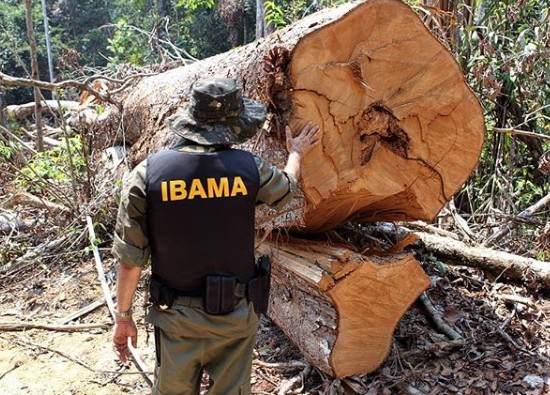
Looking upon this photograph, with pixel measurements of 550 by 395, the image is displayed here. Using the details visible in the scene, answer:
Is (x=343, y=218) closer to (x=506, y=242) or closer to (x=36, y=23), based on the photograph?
(x=506, y=242)

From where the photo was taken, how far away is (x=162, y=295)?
2.07m

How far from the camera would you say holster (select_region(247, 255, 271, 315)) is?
2.14 m

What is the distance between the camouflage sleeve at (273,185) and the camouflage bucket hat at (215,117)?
0.43 ft

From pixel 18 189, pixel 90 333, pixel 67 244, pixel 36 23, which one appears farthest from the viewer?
pixel 36 23

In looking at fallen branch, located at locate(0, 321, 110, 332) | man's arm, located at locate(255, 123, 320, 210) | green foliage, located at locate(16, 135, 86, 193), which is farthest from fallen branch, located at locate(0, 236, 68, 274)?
man's arm, located at locate(255, 123, 320, 210)

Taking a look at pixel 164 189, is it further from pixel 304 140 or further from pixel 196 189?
pixel 304 140

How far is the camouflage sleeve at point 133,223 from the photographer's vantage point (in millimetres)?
1936

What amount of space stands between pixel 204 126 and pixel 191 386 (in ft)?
3.38

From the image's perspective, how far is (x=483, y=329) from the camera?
9.98 feet

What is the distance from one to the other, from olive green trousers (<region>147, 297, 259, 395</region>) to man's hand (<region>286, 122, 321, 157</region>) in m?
0.64

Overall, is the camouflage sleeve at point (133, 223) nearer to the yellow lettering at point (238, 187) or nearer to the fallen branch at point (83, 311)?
the yellow lettering at point (238, 187)

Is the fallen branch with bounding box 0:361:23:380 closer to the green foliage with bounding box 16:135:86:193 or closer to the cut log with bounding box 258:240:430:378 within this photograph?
the cut log with bounding box 258:240:430:378

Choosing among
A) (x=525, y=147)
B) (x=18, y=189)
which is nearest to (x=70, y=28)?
(x=18, y=189)

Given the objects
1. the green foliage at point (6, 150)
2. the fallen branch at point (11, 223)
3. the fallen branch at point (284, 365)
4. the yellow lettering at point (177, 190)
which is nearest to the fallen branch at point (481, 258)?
the fallen branch at point (284, 365)
